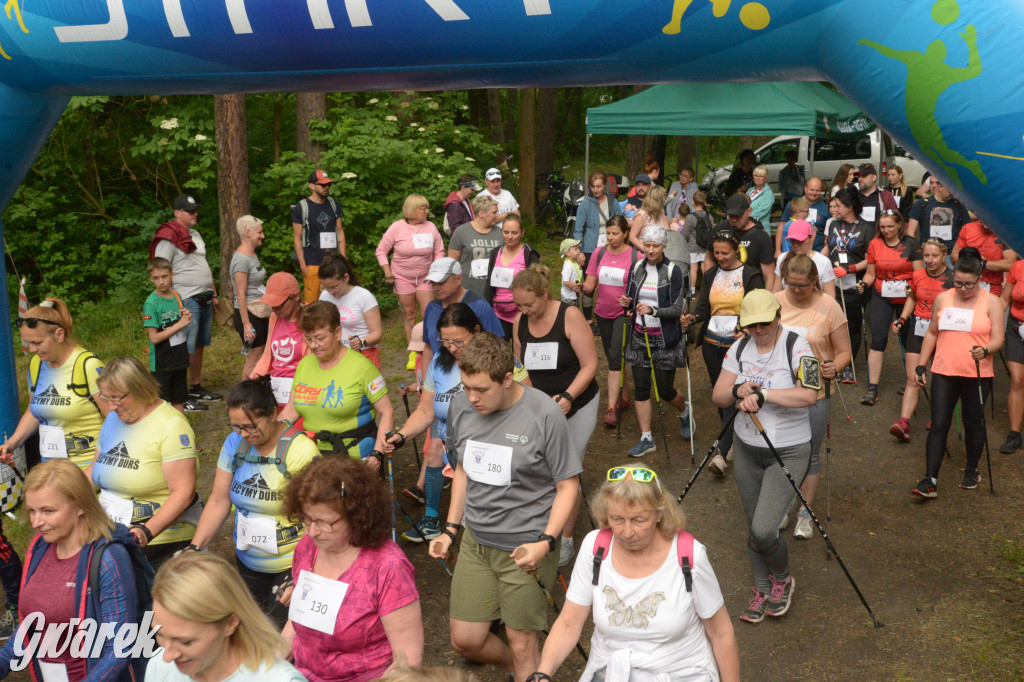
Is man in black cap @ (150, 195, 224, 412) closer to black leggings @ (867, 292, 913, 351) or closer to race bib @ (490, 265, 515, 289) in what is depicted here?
race bib @ (490, 265, 515, 289)

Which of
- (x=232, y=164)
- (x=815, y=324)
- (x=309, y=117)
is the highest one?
(x=309, y=117)

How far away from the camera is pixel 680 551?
3225 millimetres

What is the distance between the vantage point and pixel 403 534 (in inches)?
241

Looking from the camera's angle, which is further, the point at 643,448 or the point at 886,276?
the point at 886,276

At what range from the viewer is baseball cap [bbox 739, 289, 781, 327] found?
4.92 meters

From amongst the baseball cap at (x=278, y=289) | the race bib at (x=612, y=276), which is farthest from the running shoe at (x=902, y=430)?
the baseball cap at (x=278, y=289)

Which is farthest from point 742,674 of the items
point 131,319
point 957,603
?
point 131,319

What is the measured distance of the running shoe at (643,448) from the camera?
7492mm

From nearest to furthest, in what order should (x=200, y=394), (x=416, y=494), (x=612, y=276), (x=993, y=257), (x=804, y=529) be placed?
1. (x=804, y=529)
2. (x=416, y=494)
3. (x=612, y=276)
4. (x=993, y=257)
5. (x=200, y=394)

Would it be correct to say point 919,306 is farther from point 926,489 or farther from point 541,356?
point 541,356

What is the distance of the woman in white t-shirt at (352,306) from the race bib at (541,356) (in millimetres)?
1375

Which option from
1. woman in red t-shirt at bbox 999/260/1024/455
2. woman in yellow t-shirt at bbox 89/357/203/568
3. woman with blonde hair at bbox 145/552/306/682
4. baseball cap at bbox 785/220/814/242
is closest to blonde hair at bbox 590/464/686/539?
woman with blonde hair at bbox 145/552/306/682

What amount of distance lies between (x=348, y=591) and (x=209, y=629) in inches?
22.5

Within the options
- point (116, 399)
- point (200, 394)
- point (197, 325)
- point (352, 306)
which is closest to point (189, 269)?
point (197, 325)
